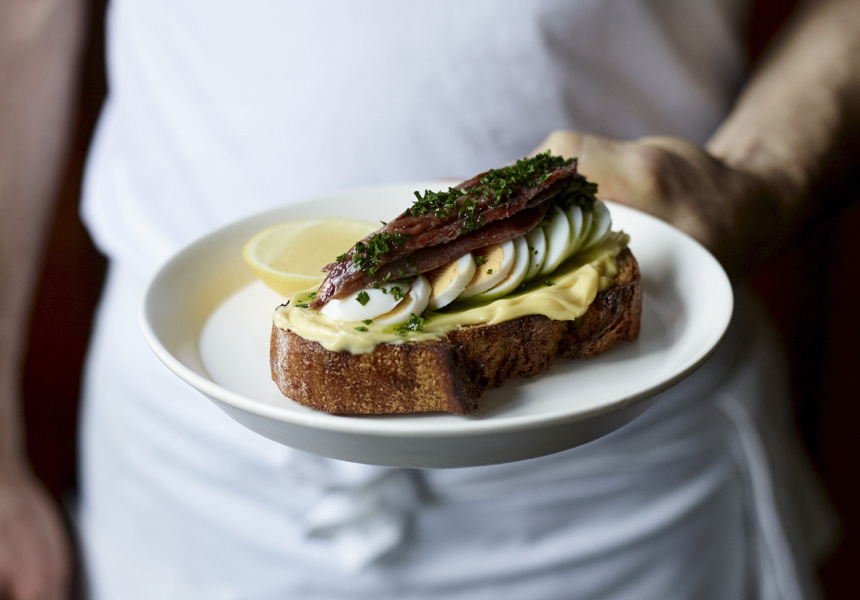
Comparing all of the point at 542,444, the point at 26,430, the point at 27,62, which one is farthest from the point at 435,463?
the point at 26,430

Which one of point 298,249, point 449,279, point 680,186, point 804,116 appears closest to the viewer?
point 449,279

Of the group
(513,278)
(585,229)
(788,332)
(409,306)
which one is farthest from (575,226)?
(788,332)

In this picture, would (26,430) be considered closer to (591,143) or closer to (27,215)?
(27,215)

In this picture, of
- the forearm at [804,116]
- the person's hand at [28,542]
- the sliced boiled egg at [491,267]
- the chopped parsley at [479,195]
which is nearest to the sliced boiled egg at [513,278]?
the sliced boiled egg at [491,267]


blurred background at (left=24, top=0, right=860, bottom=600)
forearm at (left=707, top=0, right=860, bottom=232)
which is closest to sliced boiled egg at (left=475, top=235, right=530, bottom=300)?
forearm at (left=707, top=0, right=860, bottom=232)

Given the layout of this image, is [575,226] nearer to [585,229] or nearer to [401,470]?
[585,229]

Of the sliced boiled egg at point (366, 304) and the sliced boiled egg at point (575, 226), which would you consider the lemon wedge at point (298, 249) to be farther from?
the sliced boiled egg at point (575, 226)

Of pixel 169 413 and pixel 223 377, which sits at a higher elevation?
pixel 223 377
